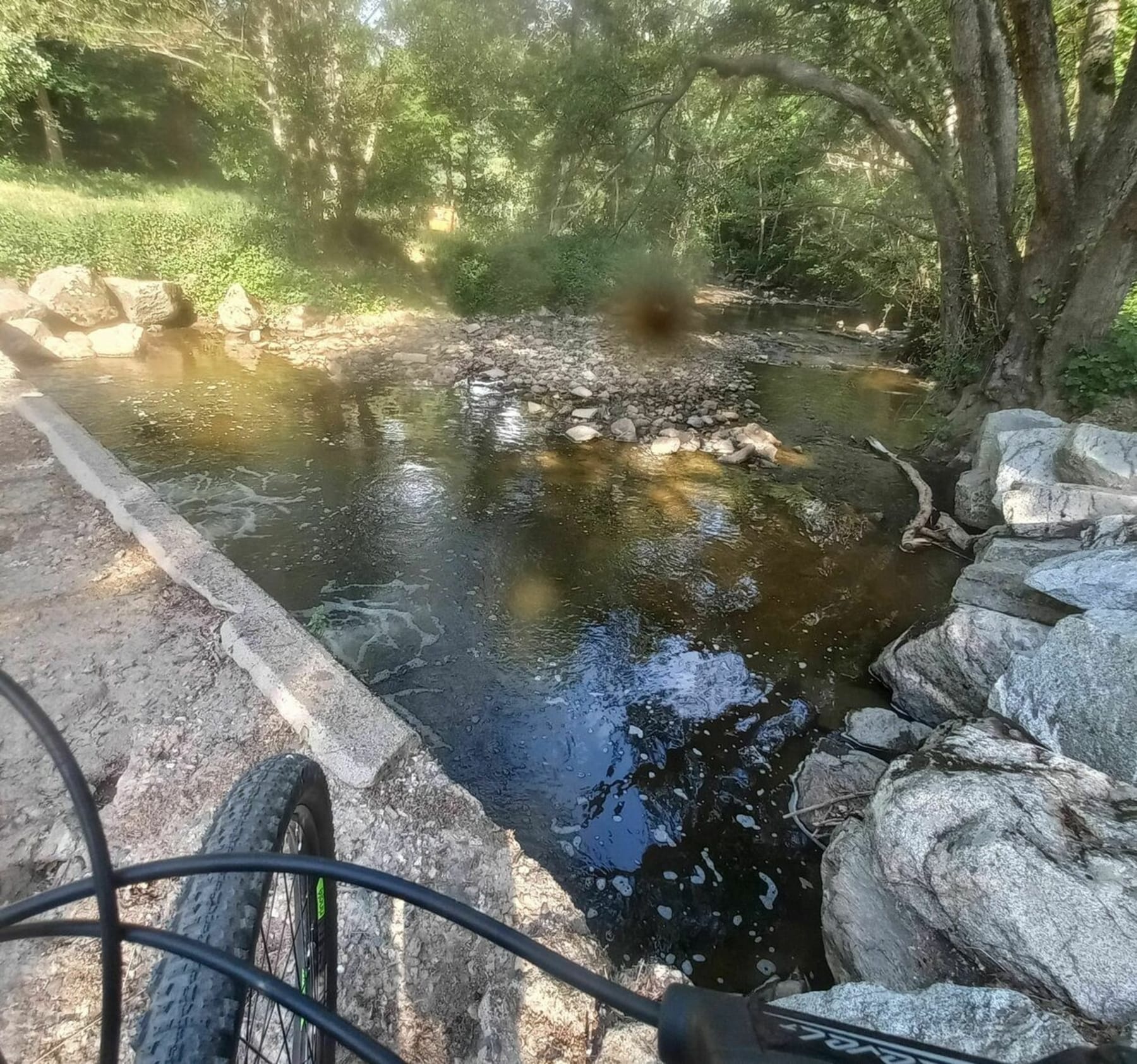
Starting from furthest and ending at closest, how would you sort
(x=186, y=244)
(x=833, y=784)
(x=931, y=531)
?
(x=186, y=244), (x=931, y=531), (x=833, y=784)

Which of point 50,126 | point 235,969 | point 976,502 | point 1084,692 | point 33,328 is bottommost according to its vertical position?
point 33,328

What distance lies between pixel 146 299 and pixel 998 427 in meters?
13.9

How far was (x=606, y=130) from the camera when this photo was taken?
38.1ft

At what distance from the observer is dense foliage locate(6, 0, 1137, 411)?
809cm

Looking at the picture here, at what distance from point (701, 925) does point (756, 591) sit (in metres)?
3.26

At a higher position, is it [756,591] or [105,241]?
[105,241]

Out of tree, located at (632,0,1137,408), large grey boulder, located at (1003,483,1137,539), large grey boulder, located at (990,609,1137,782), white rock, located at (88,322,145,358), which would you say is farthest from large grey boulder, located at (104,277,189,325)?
large grey boulder, located at (990,609,1137,782)

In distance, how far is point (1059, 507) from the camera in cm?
530

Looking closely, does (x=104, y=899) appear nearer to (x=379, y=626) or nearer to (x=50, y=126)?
(x=379, y=626)

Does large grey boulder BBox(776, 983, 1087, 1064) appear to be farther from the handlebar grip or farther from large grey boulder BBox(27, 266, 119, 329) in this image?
large grey boulder BBox(27, 266, 119, 329)

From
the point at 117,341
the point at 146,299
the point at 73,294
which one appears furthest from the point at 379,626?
the point at 146,299

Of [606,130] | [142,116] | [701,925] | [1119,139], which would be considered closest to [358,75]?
[606,130]

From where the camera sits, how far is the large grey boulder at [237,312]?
1234cm

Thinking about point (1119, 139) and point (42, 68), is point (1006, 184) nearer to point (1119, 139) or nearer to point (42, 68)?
point (1119, 139)
